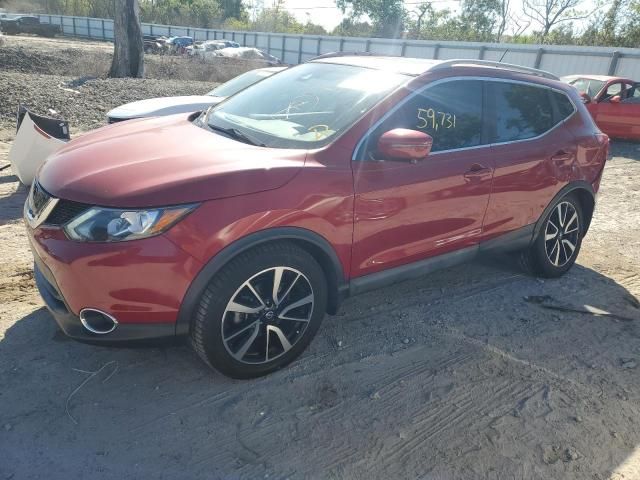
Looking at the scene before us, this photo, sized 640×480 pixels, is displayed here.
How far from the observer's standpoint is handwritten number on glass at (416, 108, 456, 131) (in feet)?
11.0

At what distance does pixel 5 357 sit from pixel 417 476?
2.42 meters

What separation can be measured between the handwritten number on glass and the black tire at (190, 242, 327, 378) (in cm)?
121

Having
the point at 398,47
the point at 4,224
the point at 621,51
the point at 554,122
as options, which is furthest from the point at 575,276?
the point at 398,47

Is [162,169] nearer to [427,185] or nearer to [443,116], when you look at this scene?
[427,185]

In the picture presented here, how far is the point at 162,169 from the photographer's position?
8.61ft

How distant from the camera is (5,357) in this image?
2.99 metres

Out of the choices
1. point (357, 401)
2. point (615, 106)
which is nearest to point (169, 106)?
point (357, 401)

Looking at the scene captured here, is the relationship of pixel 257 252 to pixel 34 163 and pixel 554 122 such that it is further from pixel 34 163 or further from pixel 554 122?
pixel 34 163

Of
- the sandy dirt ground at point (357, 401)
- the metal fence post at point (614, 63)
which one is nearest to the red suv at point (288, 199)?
the sandy dirt ground at point (357, 401)

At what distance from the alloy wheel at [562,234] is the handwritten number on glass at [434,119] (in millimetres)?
1558

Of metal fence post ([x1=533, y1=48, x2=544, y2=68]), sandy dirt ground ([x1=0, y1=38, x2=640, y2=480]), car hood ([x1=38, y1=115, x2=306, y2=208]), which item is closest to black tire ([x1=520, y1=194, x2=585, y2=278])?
sandy dirt ground ([x1=0, y1=38, x2=640, y2=480])

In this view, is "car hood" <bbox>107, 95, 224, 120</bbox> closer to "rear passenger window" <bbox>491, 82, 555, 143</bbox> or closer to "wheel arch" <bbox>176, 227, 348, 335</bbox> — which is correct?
"rear passenger window" <bbox>491, 82, 555, 143</bbox>

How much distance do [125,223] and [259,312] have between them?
0.87 m

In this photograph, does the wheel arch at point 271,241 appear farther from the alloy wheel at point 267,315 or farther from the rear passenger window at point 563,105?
the rear passenger window at point 563,105
